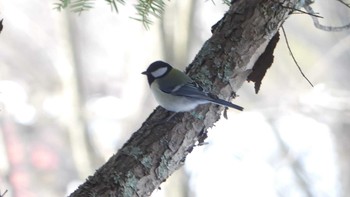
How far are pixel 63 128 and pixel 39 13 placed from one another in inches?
23.1

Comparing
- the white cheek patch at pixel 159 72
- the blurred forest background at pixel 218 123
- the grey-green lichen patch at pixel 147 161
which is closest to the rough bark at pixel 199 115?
the grey-green lichen patch at pixel 147 161

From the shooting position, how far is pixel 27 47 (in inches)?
110

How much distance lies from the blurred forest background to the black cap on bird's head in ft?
2.94

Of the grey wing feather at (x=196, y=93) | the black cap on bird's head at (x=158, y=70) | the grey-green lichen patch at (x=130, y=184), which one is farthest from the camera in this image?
the black cap on bird's head at (x=158, y=70)

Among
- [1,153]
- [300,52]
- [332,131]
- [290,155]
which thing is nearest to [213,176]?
[290,155]

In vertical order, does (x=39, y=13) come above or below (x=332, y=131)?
above

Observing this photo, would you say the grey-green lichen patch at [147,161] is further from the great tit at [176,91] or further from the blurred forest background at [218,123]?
the blurred forest background at [218,123]

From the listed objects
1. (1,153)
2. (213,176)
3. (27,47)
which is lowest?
(213,176)

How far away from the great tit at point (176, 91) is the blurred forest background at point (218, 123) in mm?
912

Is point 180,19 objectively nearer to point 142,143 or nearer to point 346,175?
point 346,175

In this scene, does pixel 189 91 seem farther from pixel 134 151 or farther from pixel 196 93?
pixel 134 151

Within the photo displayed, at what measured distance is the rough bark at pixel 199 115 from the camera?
2.13 feet

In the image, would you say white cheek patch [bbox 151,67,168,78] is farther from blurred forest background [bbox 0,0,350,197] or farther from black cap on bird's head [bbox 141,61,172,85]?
blurred forest background [bbox 0,0,350,197]

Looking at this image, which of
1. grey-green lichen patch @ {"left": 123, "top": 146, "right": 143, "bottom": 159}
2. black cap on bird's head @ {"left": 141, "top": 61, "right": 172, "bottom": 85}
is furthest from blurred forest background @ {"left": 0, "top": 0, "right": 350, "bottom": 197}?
grey-green lichen patch @ {"left": 123, "top": 146, "right": 143, "bottom": 159}
